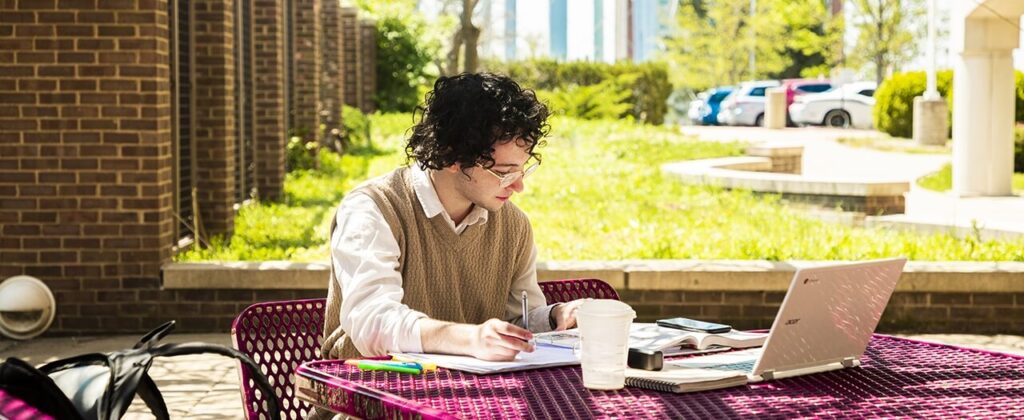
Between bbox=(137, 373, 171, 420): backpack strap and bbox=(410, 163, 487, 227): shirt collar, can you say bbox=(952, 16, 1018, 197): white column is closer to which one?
bbox=(410, 163, 487, 227): shirt collar

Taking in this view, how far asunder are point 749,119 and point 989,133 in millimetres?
25119

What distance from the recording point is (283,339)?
3.76 m

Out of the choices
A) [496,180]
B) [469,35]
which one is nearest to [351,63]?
[469,35]

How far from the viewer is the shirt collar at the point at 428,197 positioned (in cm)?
360

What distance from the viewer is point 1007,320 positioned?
8320mm

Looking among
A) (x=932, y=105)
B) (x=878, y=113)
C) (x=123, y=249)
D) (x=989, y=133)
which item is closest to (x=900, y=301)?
(x=123, y=249)

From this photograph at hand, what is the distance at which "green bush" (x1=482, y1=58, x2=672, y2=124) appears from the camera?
3306 centimetres

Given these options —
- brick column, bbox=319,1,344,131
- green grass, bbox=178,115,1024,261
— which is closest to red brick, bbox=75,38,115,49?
green grass, bbox=178,115,1024,261

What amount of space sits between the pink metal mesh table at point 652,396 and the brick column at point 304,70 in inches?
563

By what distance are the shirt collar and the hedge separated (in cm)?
2808

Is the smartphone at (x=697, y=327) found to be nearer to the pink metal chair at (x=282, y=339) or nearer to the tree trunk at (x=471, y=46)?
the pink metal chair at (x=282, y=339)

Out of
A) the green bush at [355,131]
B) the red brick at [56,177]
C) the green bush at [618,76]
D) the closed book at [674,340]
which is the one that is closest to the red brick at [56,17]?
the red brick at [56,177]

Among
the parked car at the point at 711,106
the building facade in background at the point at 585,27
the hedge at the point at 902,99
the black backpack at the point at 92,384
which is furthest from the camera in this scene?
the building facade in background at the point at 585,27

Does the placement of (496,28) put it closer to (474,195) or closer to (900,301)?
(900,301)
